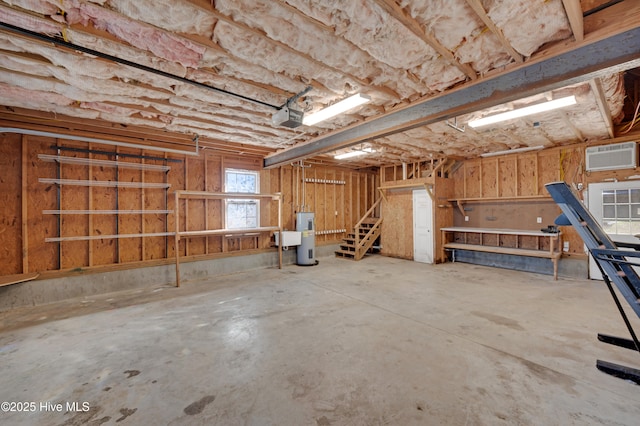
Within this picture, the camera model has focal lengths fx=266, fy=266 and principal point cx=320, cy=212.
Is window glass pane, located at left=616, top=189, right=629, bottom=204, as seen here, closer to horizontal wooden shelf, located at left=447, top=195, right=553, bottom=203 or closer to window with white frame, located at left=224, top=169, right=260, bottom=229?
horizontal wooden shelf, located at left=447, top=195, right=553, bottom=203

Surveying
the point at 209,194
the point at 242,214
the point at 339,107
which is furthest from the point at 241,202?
the point at 339,107

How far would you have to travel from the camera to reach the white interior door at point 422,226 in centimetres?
711

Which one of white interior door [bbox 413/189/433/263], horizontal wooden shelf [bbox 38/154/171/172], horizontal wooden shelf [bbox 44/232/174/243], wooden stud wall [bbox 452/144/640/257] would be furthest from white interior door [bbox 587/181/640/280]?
horizontal wooden shelf [bbox 38/154/171/172]

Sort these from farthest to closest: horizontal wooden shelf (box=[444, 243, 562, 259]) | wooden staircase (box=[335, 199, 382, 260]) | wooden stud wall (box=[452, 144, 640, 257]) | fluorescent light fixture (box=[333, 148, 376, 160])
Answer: wooden staircase (box=[335, 199, 382, 260]) → fluorescent light fixture (box=[333, 148, 376, 160]) → wooden stud wall (box=[452, 144, 640, 257]) → horizontal wooden shelf (box=[444, 243, 562, 259])

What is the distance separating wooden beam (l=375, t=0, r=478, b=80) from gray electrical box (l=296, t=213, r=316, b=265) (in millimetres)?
4945

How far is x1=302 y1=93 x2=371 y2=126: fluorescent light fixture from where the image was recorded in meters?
3.20

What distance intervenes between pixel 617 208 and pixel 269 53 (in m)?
7.03

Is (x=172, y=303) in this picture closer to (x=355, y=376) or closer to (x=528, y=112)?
(x=355, y=376)

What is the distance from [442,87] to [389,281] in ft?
12.0

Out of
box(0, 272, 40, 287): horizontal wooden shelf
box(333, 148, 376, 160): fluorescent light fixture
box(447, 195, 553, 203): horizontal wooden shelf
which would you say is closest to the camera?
box(0, 272, 40, 287): horizontal wooden shelf

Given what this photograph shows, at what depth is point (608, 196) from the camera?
17.5 feet

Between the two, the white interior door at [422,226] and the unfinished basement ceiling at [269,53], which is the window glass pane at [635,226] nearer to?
the unfinished basement ceiling at [269,53]

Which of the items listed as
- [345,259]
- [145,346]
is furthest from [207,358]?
[345,259]

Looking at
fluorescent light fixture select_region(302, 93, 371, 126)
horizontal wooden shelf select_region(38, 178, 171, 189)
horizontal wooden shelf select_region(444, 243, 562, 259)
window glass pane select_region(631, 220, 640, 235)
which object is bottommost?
horizontal wooden shelf select_region(444, 243, 562, 259)
